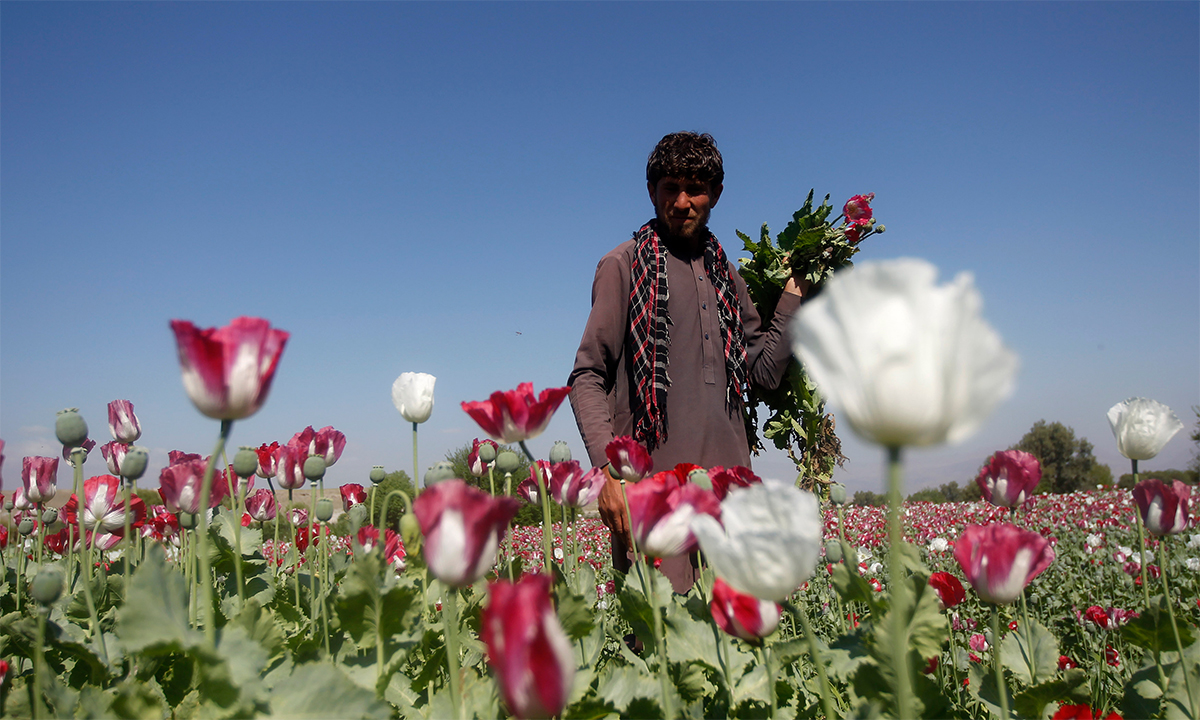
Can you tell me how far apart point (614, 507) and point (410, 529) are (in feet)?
4.16

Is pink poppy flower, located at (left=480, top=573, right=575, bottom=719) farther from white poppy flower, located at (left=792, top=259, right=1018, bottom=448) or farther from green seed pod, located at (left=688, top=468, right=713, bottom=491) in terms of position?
green seed pod, located at (left=688, top=468, right=713, bottom=491)

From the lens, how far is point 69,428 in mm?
1323

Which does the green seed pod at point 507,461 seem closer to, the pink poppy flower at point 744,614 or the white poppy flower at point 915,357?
the pink poppy flower at point 744,614

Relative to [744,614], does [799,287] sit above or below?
above

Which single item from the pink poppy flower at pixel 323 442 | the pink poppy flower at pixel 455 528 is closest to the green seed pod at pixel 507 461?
the pink poppy flower at pixel 323 442

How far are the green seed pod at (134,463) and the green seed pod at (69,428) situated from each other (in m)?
0.10

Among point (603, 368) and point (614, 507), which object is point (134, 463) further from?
point (603, 368)

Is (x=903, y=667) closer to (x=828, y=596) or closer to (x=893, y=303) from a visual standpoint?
(x=893, y=303)

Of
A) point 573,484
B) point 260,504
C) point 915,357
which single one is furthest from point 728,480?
point 260,504

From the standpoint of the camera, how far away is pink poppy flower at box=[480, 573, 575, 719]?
0.53 meters

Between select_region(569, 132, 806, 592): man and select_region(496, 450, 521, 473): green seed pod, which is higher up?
select_region(569, 132, 806, 592): man

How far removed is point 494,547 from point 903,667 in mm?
433

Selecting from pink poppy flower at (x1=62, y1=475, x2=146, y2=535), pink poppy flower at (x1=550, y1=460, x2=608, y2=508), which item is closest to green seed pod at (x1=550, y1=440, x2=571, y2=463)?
pink poppy flower at (x1=550, y1=460, x2=608, y2=508)

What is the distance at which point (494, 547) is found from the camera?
0.75 meters
